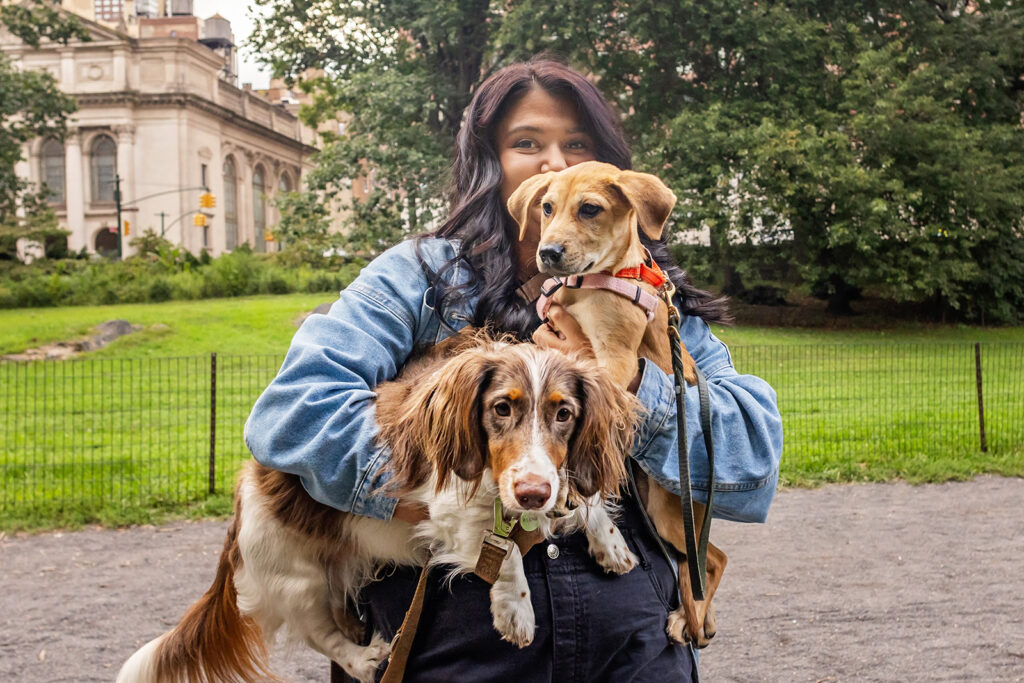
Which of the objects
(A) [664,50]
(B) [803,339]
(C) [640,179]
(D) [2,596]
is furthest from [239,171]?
(C) [640,179]

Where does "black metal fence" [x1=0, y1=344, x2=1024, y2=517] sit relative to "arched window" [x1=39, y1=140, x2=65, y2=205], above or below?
below

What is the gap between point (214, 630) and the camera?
9.70ft

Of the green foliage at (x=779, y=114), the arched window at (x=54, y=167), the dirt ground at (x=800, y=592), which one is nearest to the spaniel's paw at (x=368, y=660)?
the dirt ground at (x=800, y=592)

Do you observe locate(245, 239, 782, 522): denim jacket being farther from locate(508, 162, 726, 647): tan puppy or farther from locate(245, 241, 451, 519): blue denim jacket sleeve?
locate(508, 162, 726, 647): tan puppy

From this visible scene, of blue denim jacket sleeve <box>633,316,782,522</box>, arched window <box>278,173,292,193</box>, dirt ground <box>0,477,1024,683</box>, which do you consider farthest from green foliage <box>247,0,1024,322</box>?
arched window <box>278,173,292,193</box>

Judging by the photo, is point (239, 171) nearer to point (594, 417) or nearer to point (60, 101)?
point (60, 101)

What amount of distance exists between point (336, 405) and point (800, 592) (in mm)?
5696

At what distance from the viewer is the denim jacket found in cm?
232

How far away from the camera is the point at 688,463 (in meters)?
2.40

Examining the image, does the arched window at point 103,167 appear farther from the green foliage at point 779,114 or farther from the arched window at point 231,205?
the green foliage at point 779,114

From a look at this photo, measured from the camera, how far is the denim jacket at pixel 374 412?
232 cm

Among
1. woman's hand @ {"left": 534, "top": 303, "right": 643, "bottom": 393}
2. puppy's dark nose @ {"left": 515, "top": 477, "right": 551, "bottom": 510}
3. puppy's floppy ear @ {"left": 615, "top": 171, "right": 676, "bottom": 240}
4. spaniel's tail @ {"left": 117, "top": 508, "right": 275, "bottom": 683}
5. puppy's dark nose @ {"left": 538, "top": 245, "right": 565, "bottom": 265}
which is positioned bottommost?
spaniel's tail @ {"left": 117, "top": 508, "right": 275, "bottom": 683}

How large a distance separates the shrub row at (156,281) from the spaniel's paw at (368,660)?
24.3 m

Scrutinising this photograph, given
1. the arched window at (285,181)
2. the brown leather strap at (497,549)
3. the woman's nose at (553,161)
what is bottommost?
the brown leather strap at (497,549)
